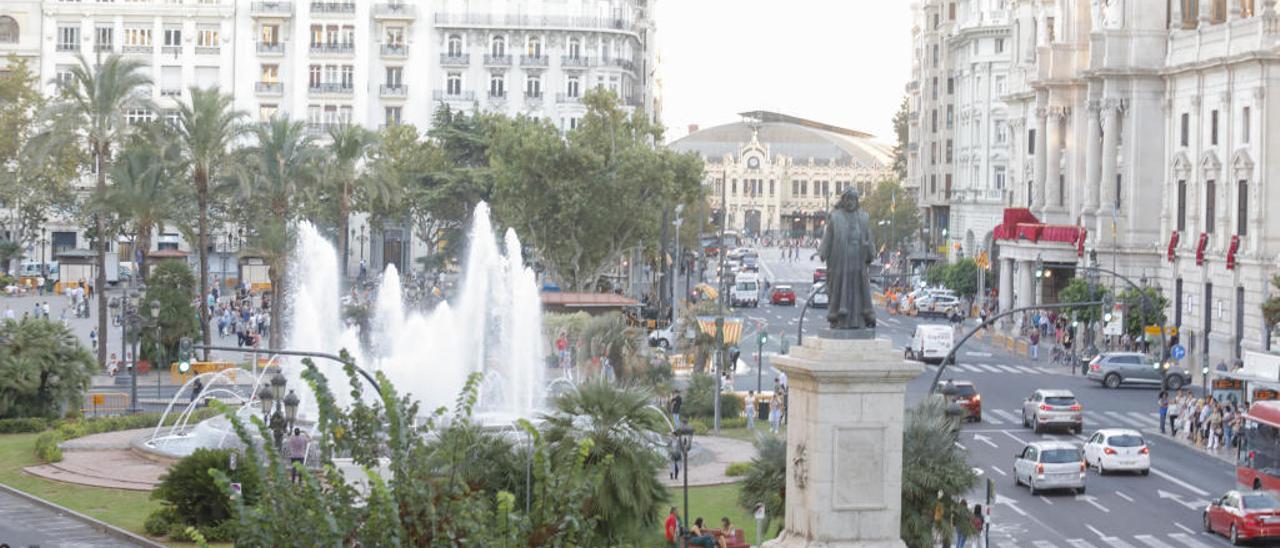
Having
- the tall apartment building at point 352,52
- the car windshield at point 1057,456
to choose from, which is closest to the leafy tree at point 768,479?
Answer: the car windshield at point 1057,456

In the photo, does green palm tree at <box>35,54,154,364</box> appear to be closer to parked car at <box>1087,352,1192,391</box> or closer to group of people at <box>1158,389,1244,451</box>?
parked car at <box>1087,352,1192,391</box>

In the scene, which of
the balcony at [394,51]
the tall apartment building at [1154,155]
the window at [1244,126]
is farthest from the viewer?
the balcony at [394,51]

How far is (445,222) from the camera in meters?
107

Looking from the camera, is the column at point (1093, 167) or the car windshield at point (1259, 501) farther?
the column at point (1093, 167)

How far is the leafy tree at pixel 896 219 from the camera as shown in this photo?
5896 inches

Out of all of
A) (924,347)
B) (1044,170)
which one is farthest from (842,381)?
(1044,170)

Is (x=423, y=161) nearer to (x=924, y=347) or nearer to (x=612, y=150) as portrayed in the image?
(x=612, y=150)

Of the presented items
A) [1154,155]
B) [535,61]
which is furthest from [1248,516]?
[535,61]

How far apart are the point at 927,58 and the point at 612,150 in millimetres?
50025

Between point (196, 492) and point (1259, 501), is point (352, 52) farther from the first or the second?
point (1259, 501)

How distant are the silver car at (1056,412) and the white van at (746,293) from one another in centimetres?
5467

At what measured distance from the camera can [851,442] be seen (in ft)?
78.4

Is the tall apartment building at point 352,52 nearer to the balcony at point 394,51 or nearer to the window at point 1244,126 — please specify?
the balcony at point 394,51

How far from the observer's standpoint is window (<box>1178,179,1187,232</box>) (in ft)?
267
